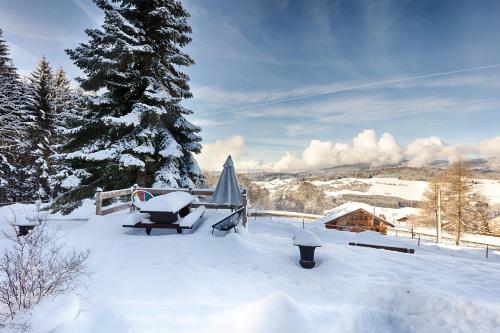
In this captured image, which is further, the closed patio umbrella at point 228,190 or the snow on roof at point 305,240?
the closed patio umbrella at point 228,190

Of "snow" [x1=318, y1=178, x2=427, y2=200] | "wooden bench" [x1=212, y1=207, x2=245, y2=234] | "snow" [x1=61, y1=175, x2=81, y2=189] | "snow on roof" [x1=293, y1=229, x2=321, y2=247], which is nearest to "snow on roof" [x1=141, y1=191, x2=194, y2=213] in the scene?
"wooden bench" [x1=212, y1=207, x2=245, y2=234]

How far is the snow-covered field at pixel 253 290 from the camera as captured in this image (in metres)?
3.51

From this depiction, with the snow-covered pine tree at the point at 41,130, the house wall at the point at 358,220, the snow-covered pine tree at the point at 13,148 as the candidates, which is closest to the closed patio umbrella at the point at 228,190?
the snow-covered pine tree at the point at 13,148

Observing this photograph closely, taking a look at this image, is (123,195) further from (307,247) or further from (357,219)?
(357,219)

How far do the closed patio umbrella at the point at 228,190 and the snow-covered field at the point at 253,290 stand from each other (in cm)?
140

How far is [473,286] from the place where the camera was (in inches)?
226

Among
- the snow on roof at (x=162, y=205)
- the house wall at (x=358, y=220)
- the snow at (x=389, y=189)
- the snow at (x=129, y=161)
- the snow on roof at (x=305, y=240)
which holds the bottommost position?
the house wall at (x=358, y=220)

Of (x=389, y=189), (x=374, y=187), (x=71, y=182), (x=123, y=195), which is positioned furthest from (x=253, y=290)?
(x=374, y=187)

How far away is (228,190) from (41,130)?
22.9 meters

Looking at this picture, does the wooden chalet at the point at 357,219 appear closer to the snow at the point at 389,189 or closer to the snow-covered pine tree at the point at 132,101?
the snow-covered pine tree at the point at 132,101

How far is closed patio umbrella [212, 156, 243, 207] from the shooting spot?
31.2 ft

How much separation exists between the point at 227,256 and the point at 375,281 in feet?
11.3

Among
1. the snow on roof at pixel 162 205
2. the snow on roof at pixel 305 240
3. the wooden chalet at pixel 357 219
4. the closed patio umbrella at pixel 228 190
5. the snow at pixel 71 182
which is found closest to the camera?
the snow on roof at pixel 305 240

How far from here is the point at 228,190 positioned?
966 cm
